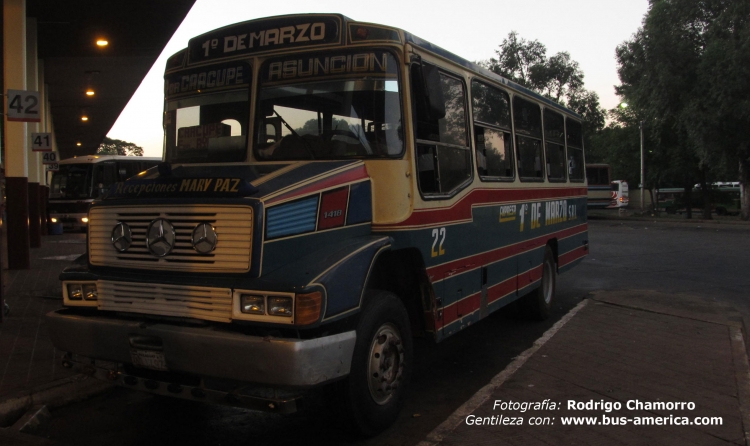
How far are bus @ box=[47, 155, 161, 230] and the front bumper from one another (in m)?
21.2

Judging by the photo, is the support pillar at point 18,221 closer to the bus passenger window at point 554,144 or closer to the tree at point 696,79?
the bus passenger window at point 554,144

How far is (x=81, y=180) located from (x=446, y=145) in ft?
72.8

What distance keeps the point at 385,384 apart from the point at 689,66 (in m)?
33.9

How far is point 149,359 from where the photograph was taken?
13.5 feet

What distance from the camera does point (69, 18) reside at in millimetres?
17156

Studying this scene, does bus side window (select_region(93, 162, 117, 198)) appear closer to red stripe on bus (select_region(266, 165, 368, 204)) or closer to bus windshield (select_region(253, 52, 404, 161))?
bus windshield (select_region(253, 52, 404, 161))

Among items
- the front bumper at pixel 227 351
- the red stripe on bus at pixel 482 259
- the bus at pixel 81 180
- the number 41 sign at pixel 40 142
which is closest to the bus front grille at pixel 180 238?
the front bumper at pixel 227 351

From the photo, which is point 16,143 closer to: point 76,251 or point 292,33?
point 76,251

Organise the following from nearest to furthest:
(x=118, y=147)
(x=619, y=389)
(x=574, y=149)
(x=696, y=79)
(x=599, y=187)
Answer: (x=619, y=389) → (x=574, y=149) → (x=696, y=79) → (x=599, y=187) → (x=118, y=147)

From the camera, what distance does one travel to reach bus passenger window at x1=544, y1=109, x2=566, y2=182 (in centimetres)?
926

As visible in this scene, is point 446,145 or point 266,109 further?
point 446,145

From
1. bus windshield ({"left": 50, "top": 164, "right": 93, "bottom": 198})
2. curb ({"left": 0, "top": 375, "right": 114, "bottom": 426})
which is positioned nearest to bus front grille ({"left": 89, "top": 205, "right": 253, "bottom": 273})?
curb ({"left": 0, "top": 375, "right": 114, "bottom": 426})

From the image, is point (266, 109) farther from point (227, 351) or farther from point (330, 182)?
point (227, 351)

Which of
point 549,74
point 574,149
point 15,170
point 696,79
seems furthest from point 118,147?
point 574,149
